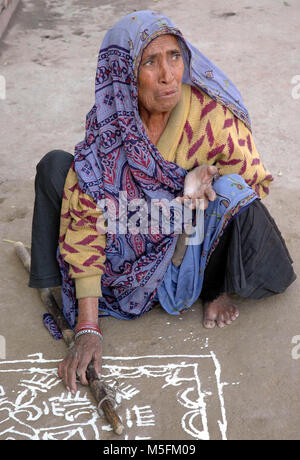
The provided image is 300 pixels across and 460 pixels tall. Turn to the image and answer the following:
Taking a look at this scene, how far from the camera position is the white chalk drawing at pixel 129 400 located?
7.49 ft

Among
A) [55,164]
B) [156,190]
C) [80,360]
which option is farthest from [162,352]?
[55,164]

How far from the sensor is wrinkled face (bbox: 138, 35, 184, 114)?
7.82 ft

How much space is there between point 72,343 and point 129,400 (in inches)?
16.2

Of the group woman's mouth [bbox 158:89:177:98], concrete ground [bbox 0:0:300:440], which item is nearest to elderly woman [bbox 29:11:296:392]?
woman's mouth [bbox 158:89:177:98]

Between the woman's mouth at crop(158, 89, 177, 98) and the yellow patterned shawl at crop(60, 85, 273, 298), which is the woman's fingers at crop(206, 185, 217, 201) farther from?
the woman's mouth at crop(158, 89, 177, 98)

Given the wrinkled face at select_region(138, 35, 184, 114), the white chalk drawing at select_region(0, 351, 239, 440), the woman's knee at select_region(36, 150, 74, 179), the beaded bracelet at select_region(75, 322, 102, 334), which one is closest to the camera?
the white chalk drawing at select_region(0, 351, 239, 440)

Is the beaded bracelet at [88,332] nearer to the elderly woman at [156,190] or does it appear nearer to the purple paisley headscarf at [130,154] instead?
the elderly woman at [156,190]

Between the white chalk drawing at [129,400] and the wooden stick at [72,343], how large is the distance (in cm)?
5

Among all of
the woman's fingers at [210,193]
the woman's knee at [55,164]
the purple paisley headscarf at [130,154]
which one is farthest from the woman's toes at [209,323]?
the woman's knee at [55,164]

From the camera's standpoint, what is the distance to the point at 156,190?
2.60 metres

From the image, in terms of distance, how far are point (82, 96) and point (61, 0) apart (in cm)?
346

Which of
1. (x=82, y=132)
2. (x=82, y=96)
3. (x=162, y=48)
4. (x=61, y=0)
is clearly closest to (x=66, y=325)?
(x=162, y=48)

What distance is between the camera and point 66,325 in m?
2.80
